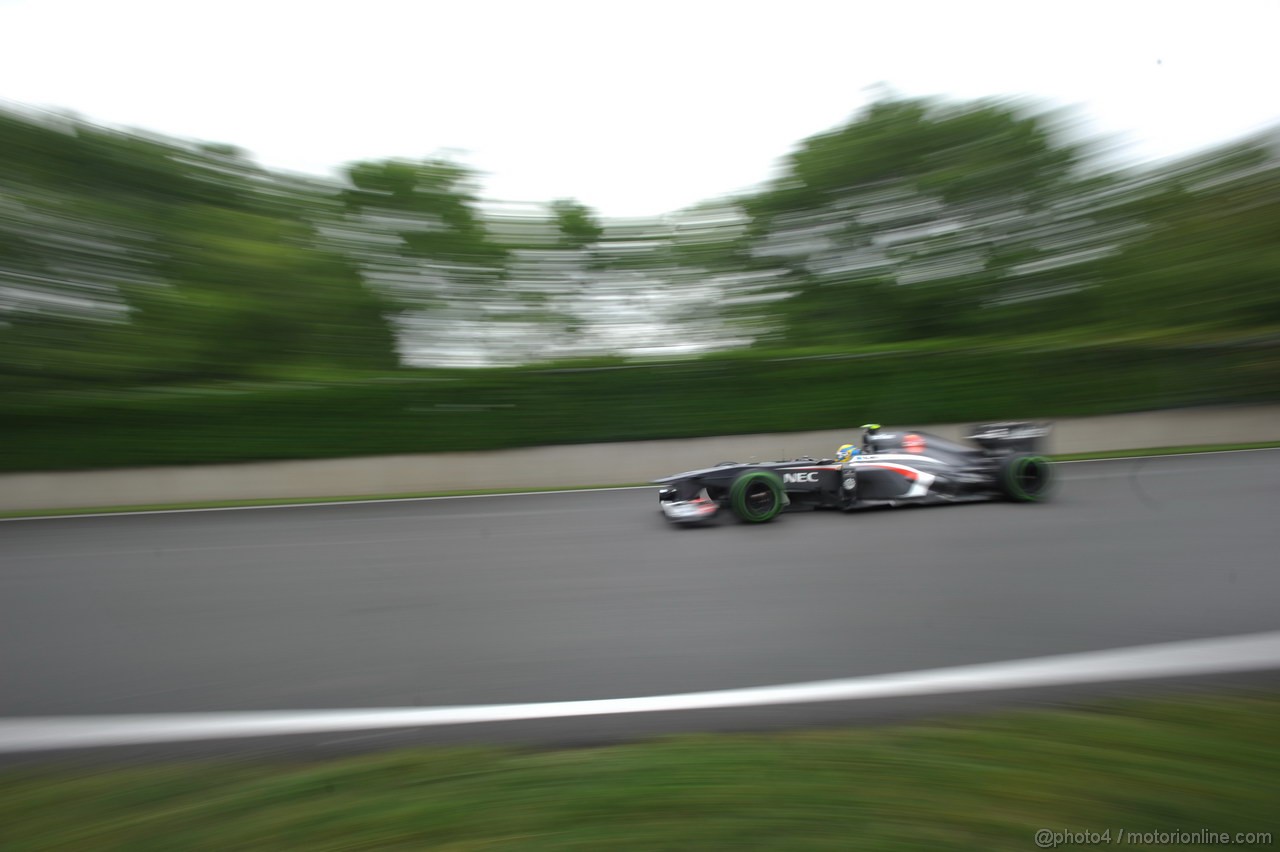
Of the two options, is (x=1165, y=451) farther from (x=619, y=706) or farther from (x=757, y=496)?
(x=619, y=706)

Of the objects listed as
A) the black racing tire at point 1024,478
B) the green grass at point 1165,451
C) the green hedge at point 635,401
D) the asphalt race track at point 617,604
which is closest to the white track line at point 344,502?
the green grass at point 1165,451

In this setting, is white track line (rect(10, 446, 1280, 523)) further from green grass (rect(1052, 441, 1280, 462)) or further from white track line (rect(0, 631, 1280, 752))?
white track line (rect(0, 631, 1280, 752))

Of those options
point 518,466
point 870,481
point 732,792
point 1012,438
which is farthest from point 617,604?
point 518,466

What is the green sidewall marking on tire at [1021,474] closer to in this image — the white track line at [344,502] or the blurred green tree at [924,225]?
the white track line at [344,502]

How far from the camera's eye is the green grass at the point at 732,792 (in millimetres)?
1996

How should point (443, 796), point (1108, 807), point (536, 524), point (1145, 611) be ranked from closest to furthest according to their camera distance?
point (1108, 807) < point (443, 796) < point (1145, 611) < point (536, 524)

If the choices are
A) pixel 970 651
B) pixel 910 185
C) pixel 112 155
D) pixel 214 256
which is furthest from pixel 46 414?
pixel 910 185

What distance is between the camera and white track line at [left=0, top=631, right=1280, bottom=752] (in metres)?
2.91

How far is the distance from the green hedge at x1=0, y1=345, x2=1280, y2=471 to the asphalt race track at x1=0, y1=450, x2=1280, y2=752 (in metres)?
6.76

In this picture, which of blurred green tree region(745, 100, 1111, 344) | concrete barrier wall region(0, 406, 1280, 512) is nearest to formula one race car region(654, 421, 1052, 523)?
concrete barrier wall region(0, 406, 1280, 512)

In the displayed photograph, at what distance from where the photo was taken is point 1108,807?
2051 millimetres

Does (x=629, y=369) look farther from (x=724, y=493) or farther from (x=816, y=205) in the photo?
(x=724, y=493)

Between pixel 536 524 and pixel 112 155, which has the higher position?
pixel 112 155

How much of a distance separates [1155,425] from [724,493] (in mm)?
12381
